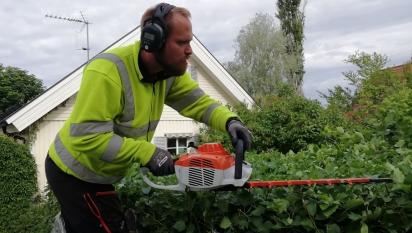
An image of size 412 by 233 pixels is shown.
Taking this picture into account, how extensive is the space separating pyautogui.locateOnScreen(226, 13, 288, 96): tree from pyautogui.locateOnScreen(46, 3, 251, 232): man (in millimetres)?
40975

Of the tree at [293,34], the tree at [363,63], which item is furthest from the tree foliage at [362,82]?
the tree at [293,34]

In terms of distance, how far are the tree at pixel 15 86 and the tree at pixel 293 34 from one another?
20225 millimetres

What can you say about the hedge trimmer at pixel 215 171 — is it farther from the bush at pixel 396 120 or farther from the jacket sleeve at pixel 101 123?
the bush at pixel 396 120

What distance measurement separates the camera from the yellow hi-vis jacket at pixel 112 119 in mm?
2699

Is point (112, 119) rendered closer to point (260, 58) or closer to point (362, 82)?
point (362, 82)

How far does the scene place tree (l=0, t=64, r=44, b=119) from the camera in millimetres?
36500

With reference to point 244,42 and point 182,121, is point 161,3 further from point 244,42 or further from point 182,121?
point 244,42

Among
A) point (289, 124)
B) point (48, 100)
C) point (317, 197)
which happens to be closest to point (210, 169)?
point (317, 197)

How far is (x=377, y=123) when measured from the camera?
4109 millimetres

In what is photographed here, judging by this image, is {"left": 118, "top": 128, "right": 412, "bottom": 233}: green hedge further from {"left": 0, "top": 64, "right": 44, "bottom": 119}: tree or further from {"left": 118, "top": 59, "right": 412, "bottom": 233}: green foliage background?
{"left": 0, "top": 64, "right": 44, "bottom": 119}: tree

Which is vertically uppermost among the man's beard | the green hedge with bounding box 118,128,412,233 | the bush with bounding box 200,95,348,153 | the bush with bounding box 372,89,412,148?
the man's beard

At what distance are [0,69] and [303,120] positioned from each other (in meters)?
Answer: 32.0

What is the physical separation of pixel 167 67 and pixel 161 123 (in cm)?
1429

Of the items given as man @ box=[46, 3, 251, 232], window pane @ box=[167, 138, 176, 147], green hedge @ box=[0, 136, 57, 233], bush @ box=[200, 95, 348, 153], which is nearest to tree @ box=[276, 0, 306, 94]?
window pane @ box=[167, 138, 176, 147]
